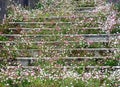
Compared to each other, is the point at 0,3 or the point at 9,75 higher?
the point at 0,3

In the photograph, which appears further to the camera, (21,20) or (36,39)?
(21,20)

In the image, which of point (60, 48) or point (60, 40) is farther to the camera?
point (60, 40)

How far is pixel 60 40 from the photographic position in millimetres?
12469

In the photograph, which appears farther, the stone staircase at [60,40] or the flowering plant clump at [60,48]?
the stone staircase at [60,40]

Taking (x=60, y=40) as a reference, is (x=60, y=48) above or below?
below

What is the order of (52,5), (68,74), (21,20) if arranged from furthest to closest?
1. (52,5)
2. (21,20)
3. (68,74)

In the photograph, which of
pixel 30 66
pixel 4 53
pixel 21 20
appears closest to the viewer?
pixel 30 66

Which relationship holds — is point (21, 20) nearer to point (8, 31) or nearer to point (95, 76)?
point (8, 31)

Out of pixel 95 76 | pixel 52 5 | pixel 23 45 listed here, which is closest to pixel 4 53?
pixel 23 45

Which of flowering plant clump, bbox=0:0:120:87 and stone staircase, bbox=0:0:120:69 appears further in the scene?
stone staircase, bbox=0:0:120:69

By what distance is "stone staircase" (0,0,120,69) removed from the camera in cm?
1132

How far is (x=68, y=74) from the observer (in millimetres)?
9820

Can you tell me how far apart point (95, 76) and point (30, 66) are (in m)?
1.94

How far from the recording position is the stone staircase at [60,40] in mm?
11320
